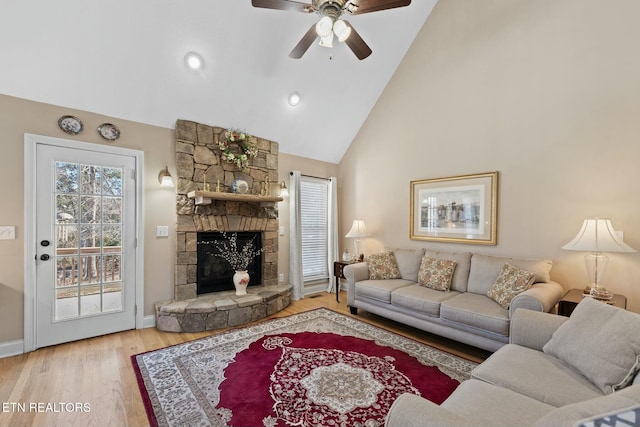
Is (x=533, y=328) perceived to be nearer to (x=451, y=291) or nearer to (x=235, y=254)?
(x=451, y=291)

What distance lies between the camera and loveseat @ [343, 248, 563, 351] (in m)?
2.71

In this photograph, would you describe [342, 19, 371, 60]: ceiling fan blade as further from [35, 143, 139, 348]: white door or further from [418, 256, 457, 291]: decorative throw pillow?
[35, 143, 139, 348]: white door

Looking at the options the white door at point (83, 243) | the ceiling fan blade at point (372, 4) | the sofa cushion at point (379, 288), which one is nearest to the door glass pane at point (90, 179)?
the white door at point (83, 243)

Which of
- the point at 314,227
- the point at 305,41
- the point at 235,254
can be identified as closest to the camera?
the point at 305,41

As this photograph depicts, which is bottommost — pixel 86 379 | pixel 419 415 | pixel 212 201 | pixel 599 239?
pixel 86 379

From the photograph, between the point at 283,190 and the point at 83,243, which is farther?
the point at 283,190

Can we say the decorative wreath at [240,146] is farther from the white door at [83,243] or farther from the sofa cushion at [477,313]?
the sofa cushion at [477,313]

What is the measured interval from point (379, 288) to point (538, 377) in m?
2.11

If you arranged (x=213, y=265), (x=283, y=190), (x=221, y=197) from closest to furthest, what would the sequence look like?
(x=221, y=197)
(x=213, y=265)
(x=283, y=190)

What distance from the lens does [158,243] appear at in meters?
3.67

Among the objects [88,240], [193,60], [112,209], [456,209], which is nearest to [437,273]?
[456,209]

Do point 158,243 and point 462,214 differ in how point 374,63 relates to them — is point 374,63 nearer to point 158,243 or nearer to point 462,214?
point 462,214

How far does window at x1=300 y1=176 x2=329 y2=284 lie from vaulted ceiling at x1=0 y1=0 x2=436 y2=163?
1012mm

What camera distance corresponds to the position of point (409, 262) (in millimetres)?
4047
